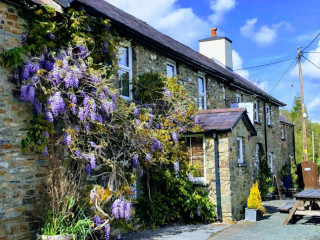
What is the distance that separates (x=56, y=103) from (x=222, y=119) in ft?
19.0

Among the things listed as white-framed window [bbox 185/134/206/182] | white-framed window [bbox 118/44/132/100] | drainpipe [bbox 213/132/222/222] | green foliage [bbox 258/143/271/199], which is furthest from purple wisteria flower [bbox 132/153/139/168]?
green foliage [bbox 258/143/271/199]

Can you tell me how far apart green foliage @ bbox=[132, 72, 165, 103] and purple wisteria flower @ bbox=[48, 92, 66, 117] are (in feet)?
10.9

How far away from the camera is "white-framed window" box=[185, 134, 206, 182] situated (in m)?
10.9

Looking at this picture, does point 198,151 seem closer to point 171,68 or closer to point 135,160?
point 171,68

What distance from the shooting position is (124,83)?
9930mm

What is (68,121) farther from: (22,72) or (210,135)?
(210,135)

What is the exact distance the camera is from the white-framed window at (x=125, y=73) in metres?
9.77

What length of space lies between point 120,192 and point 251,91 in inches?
513

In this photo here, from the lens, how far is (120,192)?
7762 mm

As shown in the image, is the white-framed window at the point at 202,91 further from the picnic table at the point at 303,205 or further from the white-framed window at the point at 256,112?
the white-framed window at the point at 256,112

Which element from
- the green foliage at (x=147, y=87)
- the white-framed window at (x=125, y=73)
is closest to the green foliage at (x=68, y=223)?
the white-framed window at (x=125, y=73)

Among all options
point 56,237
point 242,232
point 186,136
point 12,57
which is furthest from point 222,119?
point 12,57

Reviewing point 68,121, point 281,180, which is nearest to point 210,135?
point 68,121

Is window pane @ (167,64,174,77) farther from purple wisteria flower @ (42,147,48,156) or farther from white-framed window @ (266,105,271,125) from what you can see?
white-framed window @ (266,105,271,125)
